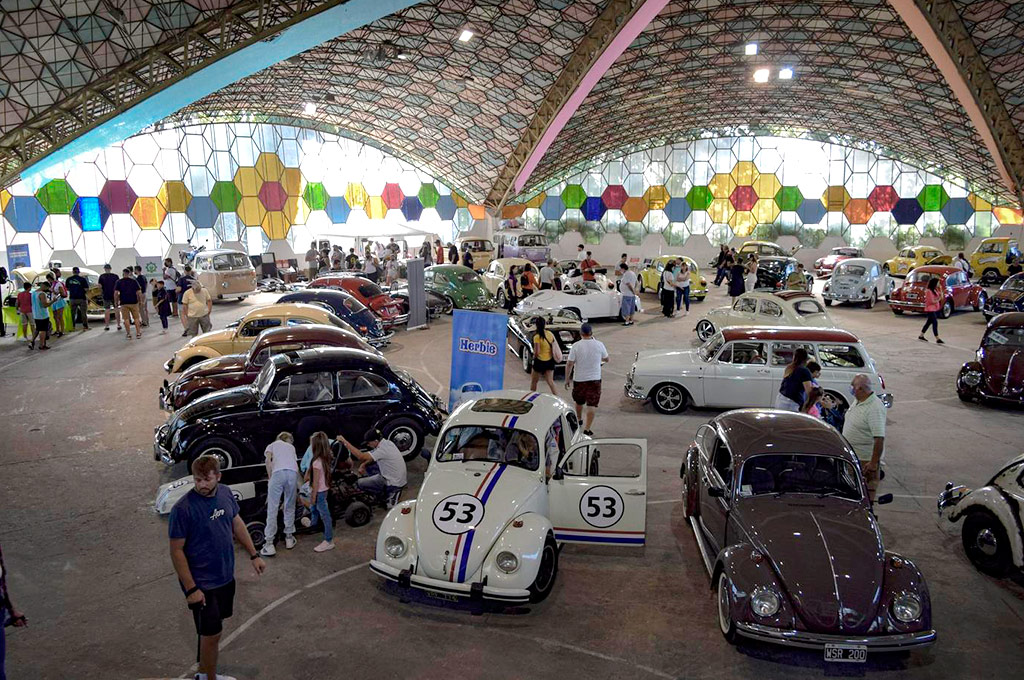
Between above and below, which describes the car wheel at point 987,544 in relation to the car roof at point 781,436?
below

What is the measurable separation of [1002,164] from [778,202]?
16.5 m

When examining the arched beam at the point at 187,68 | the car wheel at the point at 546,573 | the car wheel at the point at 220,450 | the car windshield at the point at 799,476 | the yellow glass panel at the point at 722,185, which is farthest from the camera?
the yellow glass panel at the point at 722,185

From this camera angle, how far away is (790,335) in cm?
1220

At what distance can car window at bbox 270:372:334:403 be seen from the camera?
10016 mm

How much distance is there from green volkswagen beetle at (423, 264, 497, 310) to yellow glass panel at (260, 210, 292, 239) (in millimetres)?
21819

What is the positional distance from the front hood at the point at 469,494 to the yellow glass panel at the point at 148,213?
37.1 metres

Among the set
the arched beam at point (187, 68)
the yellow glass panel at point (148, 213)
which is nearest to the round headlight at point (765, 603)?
the arched beam at point (187, 68)

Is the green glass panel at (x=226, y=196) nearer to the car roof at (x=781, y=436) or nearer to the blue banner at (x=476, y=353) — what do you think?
the blue banner at (x=476, y=353)

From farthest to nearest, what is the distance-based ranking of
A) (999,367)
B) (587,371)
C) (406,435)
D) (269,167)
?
(269,167) < (999,367) < (587,371) < (406,435)

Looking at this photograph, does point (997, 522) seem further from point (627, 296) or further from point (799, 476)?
point (627, 296)

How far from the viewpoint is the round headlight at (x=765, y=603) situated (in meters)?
5.64

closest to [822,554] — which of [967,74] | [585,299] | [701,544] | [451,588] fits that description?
[701,544]

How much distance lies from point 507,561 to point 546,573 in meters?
0.52

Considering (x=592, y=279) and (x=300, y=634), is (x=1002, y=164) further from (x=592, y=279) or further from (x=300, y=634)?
(x=300, y=634)
